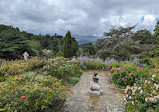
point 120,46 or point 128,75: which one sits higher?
point 120,46

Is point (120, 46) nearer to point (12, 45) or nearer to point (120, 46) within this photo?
point (120, 46)

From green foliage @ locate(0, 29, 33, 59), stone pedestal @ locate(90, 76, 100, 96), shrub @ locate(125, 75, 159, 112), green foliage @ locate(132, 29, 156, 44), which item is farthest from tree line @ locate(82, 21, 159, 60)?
shrub @ locate(125, 75, 159, 112)

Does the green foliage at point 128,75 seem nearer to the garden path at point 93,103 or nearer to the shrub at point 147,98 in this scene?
the garden path at point 93,103

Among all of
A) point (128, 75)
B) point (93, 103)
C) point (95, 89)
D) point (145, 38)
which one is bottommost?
point (93, 103)

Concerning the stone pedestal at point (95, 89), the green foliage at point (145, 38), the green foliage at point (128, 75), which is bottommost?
the stone pedestal at point (95, 89)

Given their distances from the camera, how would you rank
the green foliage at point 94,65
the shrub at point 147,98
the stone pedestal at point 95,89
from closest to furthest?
the shrub at point 147,98
the stone pedestal at point 95,89
the green foliage at point 94,65

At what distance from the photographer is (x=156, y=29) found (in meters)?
5.90

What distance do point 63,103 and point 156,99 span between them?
2162 mm

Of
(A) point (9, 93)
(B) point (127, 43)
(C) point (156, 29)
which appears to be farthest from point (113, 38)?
(A) point (9, 93)

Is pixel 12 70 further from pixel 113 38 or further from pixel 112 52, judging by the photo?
pixel 113 38

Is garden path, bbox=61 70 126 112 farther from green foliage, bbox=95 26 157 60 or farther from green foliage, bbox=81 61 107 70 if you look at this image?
green foliage, bbox=95 26 157 60

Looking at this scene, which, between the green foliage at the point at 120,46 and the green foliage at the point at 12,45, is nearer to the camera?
the green foliage at the point at 12,45

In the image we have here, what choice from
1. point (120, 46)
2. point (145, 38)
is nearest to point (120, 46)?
point (120, 46)

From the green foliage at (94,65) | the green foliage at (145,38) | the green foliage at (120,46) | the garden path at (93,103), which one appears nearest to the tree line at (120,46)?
the green foliage at (120,46)
